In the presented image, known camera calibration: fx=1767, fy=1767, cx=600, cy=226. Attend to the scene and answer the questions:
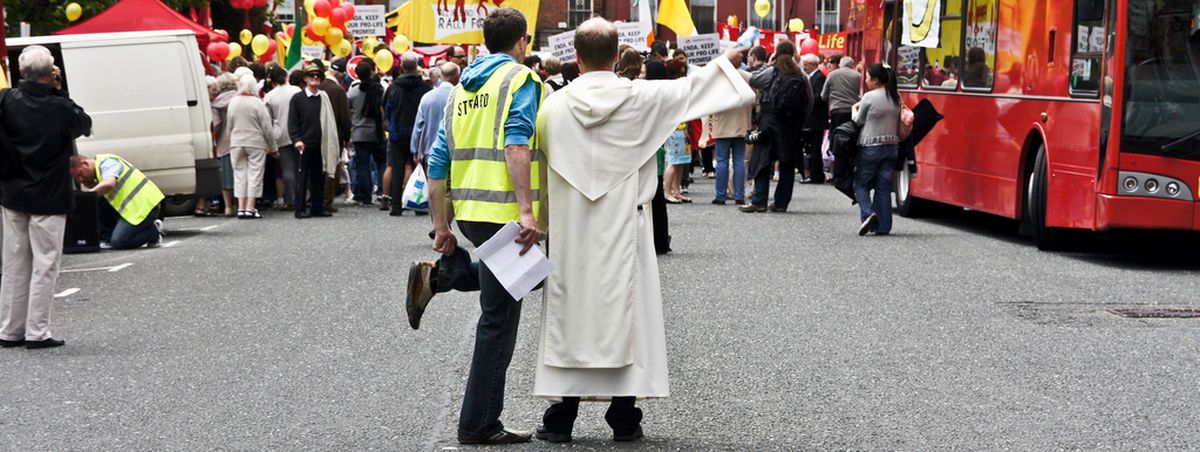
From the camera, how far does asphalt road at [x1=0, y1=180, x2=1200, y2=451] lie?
6891 millimetres

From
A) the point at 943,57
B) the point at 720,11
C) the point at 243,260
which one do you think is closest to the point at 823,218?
the point at 943,57

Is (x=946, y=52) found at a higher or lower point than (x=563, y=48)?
higher

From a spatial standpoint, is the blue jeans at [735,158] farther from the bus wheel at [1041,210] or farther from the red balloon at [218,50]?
the red balloon at [218,50]

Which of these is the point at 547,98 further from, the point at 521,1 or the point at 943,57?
the point at 521,1

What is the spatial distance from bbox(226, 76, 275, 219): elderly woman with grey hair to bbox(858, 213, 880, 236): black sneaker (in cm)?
682

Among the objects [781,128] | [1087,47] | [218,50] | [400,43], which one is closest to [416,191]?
[781,128]

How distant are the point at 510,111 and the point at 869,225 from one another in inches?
402

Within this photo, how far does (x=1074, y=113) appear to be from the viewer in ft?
45.9

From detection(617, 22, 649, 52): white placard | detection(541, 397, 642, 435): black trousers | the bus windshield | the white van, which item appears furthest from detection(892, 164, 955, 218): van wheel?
detection(541, 397, 642, 435): black trousers

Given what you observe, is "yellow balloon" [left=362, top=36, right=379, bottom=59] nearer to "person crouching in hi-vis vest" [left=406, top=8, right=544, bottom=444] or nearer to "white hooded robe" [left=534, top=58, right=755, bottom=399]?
"person crouching in hi-vis vest" [left=406, top=8, right=544, bottom=444]

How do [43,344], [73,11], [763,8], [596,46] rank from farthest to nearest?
[763,8]
[73,11]
[43,344]
[596,46]

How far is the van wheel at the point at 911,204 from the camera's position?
19.0m

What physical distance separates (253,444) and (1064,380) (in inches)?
146

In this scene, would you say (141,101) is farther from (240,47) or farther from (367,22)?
(367,22)
